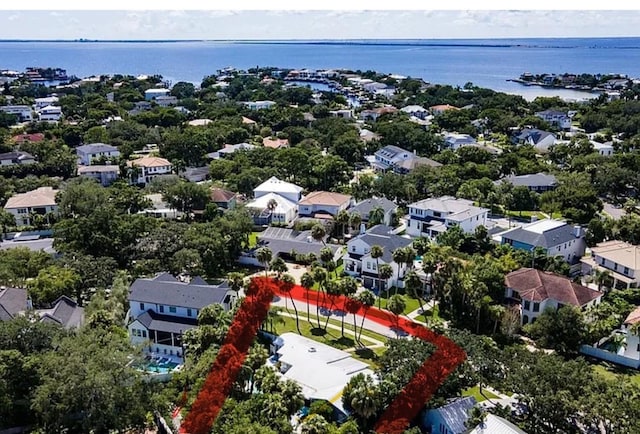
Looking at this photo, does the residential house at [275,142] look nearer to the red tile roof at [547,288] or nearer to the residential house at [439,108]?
the residential house at [439,108]

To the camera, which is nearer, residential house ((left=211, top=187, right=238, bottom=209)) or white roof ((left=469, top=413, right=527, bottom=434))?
white roof ((left=469, top=413, right=527, bottom=434))

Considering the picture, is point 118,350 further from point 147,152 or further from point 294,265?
point 147,152

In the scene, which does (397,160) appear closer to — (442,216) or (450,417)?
(442,216)

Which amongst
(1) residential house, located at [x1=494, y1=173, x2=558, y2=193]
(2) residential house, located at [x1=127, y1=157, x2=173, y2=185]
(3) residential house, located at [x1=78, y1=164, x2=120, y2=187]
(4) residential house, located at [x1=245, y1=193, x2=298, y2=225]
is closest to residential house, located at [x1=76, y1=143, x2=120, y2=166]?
(3) residential house, located at [x1=78, y1=164, x2=120, y2=187]

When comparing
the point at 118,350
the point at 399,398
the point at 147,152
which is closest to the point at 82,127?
the point at 147,152

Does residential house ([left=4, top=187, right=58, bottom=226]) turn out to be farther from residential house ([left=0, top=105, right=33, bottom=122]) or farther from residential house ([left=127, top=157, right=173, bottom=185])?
residential house ([left=0, top=105, right=33, bottom=122])

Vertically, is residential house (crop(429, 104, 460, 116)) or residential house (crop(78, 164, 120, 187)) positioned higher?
residential house (crop(429, 104, 460, 116))

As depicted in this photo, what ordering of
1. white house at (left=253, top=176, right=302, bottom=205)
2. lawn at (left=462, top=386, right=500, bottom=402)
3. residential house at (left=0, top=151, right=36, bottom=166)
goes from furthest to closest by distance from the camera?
residential house at (left=0, top=151, right=36, bottom=166) < white house at (left=253, top=176, right=302, bottom=205) < lawn at (left=462, top=386, right=500, bottom=402)
